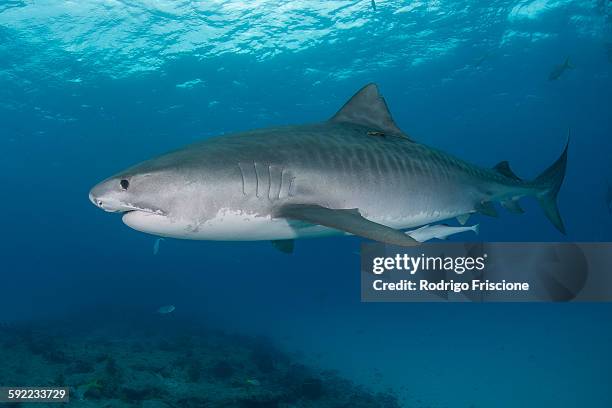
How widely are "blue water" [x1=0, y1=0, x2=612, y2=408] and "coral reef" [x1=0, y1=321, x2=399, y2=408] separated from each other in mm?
7604

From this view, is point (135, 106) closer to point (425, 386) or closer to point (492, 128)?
point (425, 386)

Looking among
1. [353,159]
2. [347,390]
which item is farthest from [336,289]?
[353,159]

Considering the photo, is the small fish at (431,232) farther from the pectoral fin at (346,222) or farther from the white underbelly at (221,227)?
the pectoral fin at (346,222)

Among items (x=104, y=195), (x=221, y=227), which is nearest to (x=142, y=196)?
(x=104, y=195)

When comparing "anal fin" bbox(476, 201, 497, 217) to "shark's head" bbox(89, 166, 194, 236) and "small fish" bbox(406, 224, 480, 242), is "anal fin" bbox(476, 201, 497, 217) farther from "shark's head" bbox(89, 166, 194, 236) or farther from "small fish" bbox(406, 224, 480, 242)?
"shark's head" bbox(89, 166, 194, 236)

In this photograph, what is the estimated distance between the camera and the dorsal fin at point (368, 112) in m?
5.13

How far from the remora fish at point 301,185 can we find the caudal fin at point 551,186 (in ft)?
4.97

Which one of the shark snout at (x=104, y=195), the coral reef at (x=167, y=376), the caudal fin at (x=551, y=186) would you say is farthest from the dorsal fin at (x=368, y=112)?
the coral reef at (x=167, y=376)

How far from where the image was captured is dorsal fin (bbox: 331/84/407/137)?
5129mm

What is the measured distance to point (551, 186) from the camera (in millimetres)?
6250

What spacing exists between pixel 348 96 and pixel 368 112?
33.6 meters

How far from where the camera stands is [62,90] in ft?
104

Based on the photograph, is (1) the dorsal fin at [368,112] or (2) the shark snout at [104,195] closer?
(2) the shark snout at [104,195]
